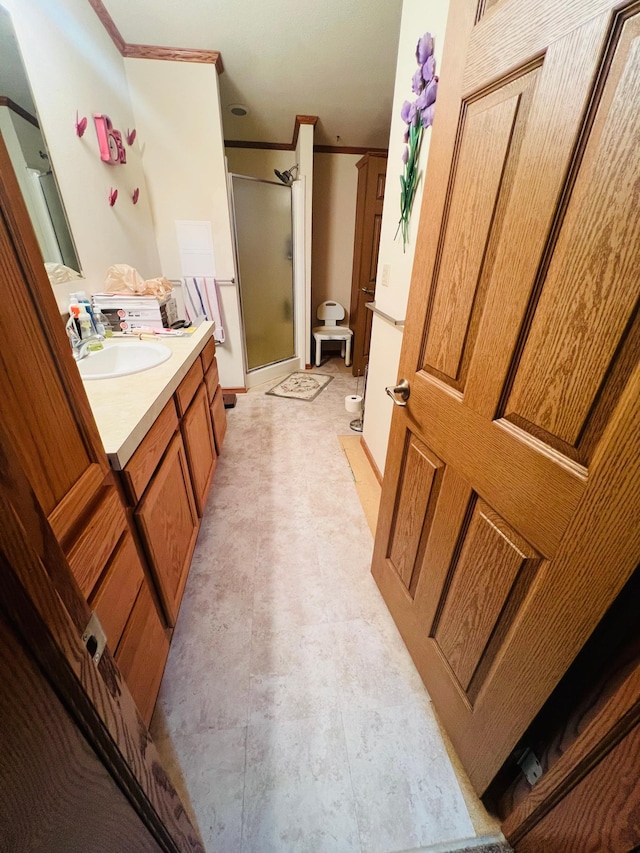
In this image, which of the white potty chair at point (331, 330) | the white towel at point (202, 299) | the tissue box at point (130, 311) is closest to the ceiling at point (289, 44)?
the white towel at point (202, 299)

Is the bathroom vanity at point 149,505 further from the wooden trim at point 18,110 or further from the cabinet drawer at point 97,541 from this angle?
the wooden trim at point 18,110

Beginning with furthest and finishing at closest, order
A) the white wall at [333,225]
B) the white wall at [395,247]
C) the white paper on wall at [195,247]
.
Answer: the white wall at [333,225] < the white paper on wall at [195,247] < the white wall at [395,247]

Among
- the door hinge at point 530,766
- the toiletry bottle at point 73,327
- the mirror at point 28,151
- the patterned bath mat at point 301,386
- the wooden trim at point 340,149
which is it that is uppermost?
the wooden trim at point 340,149

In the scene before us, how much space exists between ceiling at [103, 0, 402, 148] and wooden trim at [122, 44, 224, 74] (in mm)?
35

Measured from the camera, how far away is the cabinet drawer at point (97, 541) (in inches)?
24.6

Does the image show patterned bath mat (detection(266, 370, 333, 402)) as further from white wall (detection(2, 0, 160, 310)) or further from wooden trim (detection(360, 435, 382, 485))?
white wall (detection(2, 0, 160, 310))

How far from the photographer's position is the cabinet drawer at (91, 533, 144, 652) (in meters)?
0.72

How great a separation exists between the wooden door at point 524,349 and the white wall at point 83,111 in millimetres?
1704

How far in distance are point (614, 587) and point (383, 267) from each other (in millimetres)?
1742

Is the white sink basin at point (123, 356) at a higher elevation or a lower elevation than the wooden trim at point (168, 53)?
lower

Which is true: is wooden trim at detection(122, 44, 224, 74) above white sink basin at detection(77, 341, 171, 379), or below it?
above

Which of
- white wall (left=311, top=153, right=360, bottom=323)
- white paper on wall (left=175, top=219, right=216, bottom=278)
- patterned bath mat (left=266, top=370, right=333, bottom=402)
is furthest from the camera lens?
white wall (left=311, top=153, right=360, bottom=323)

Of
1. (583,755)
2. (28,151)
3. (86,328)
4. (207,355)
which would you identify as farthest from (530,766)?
(28,151)

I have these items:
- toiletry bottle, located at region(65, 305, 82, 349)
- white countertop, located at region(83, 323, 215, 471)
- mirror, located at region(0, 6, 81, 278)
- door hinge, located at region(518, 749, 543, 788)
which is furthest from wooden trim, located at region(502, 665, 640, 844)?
mirror, located at region(0, 6, 81, 278)
